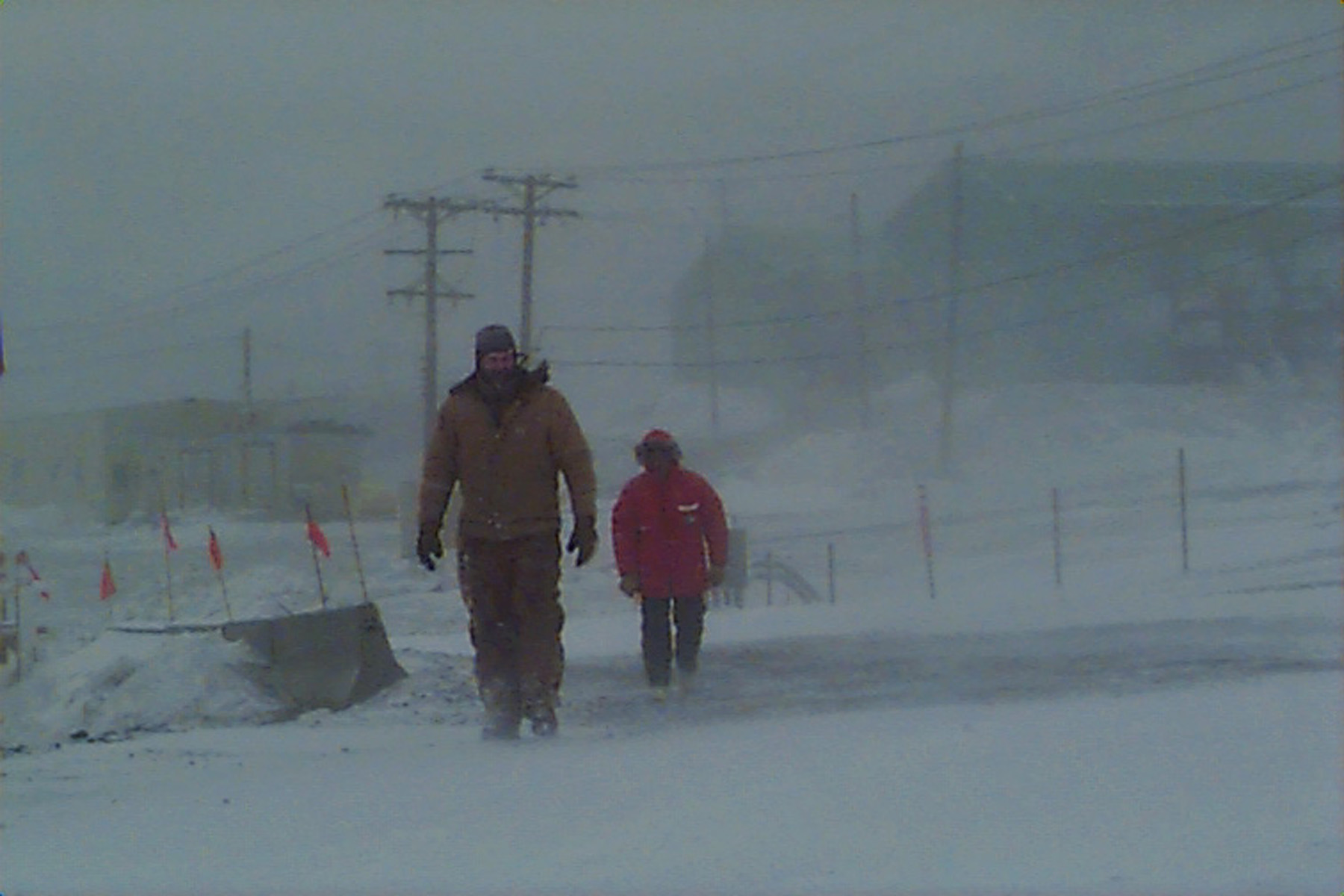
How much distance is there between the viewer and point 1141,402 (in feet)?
93.5

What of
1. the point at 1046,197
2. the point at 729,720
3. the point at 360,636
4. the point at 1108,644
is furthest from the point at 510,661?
the point at 1046,197

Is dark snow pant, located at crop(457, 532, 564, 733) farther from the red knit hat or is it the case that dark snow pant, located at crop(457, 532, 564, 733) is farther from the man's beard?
the red knit hat

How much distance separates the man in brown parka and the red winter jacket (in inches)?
65.9

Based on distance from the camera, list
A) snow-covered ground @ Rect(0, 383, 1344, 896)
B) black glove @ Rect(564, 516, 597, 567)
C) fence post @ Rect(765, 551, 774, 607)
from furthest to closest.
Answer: fence post @ Rect(765, 551, 774, 607)
black glove @ Rect(564, 516, 597, 567)
snow-covered ground @ Rect(0, 383, 1344, 896)

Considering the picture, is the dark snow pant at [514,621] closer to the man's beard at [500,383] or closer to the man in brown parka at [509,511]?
the man in brown parka at [509,511]

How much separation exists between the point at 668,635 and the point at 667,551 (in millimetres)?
401

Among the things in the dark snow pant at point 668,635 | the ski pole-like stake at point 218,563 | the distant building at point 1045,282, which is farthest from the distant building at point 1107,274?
the dark snow pant at point 668,635

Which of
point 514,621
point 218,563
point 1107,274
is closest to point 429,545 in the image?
point 514,621

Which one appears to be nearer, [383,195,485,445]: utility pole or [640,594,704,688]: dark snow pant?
[640,594,704,688]: dark snow pant

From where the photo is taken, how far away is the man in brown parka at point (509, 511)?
241 inches

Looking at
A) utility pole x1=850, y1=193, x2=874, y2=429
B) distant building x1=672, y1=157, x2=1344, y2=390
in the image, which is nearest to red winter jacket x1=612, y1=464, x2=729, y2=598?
distant building x1=672, y1=157, x2=1344, y2=390

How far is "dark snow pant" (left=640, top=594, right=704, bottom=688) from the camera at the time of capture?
26.0 feet

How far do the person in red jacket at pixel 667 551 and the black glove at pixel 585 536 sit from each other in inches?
73.0

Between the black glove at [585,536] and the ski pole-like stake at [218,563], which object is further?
the ski pole-like stake at [218,563]
